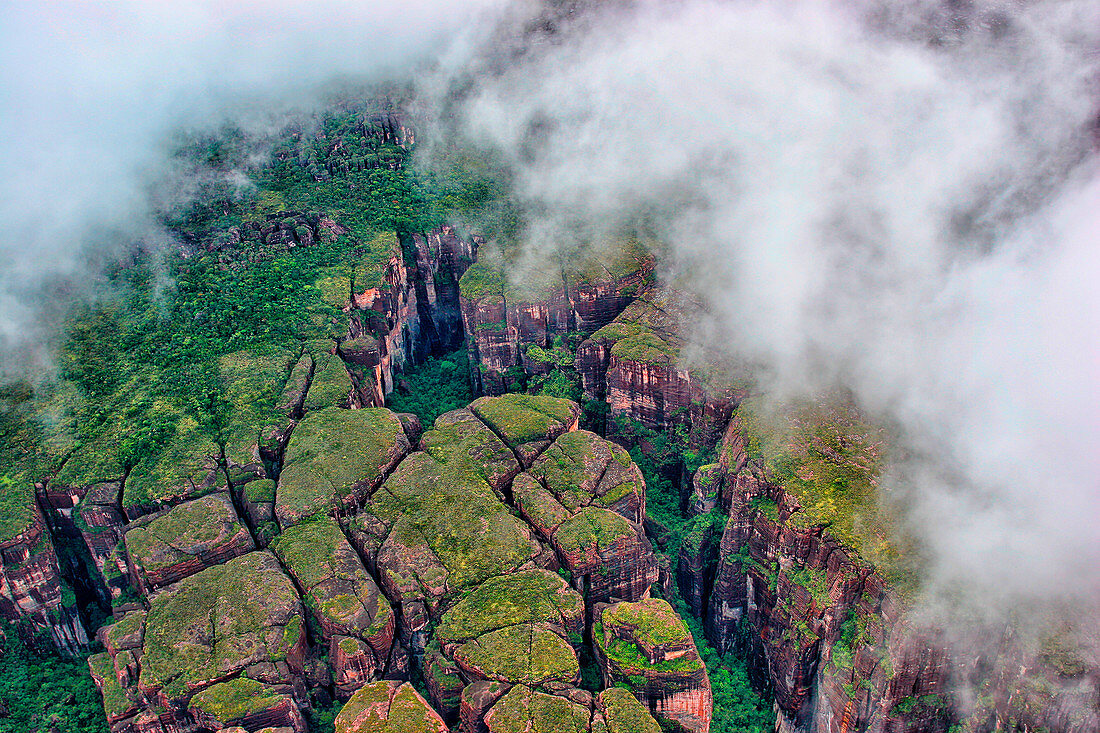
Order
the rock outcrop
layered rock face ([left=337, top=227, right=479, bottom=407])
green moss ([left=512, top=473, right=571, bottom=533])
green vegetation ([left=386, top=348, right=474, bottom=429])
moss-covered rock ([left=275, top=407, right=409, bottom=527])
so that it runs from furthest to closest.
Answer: green vegetation ([left=386, top=348, right=474, bottom=429]) → layered rock face ([left=337, top=227, right=479, bottom=407]) → moss-covered rock ([left=275, top=407, right=409, bottom=527]) → green moss ([left=512, top=473, right=571, bottom=533]) → the rock outcrop

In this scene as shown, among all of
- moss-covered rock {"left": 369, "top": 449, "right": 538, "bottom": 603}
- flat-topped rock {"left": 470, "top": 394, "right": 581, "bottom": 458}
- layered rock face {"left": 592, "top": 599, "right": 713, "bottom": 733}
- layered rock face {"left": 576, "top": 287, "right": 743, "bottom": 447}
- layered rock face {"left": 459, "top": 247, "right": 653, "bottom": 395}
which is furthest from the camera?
layered rock face {"left": 459, "top": 247, "right": 653, "bottom": 395}

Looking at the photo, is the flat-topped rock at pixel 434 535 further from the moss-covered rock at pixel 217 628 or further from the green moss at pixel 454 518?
the moss-covered rock at pixel 217 628

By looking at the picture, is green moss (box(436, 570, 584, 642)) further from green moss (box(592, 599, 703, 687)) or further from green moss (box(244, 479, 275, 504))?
green moss (box(244, 479, 275, 504))

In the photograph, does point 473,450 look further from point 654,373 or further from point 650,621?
point 650,621

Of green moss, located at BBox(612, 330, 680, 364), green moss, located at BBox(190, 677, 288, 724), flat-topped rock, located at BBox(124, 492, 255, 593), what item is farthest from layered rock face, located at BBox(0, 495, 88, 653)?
green moss, located at BBox(612, 330, 680, 364)

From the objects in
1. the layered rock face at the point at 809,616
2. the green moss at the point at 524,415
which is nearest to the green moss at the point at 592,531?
the layered rock face at the point at 809,616

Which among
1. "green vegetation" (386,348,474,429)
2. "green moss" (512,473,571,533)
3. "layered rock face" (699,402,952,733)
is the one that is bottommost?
"layered rock face" (699,402,952,733)
